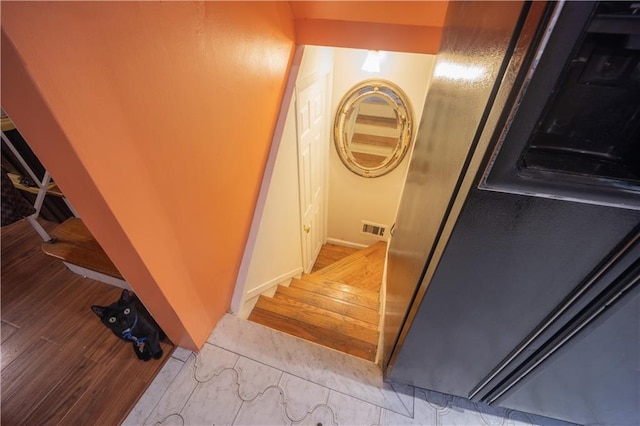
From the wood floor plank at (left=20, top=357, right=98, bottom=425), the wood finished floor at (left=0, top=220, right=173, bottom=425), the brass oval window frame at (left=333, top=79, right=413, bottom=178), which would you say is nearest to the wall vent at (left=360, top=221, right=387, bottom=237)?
the brass oval window frame at (left=333, top=79, right=413, bottom=178)

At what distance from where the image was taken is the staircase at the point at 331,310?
144 cm

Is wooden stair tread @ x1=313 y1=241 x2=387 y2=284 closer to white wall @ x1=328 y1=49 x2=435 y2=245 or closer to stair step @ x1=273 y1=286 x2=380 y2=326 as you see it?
white wall @ x1=328 y1=49 x2=435 y2=245

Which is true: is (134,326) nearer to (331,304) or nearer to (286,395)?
(286,395)

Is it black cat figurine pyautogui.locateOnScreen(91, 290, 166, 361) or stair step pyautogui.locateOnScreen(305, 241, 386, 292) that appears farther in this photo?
stair step pyautogui.locateOnScreen(305, 241, 386, 292)

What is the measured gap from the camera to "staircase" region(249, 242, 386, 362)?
1.44 metres

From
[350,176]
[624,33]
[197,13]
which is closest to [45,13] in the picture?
[197,13]

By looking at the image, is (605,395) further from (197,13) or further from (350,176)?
(350,176)

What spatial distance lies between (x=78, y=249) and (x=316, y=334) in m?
1.29

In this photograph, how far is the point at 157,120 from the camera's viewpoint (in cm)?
67

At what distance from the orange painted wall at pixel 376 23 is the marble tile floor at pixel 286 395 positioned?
150 cm

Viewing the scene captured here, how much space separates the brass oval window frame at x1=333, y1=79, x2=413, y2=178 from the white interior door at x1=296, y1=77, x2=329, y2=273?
182 mm

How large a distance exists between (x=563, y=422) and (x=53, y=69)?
1812 mm

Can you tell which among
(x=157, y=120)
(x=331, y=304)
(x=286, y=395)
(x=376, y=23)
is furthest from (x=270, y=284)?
(x=376, y=23)

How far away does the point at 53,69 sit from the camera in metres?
0.45
